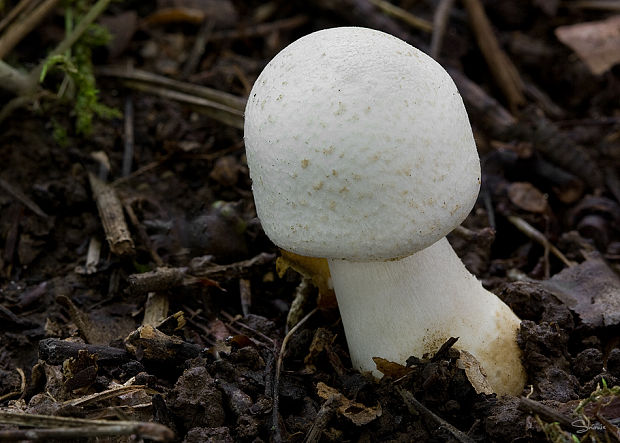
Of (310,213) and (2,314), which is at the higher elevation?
(310,213)

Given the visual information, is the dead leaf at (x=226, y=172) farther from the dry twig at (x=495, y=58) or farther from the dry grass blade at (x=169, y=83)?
the dry twig at (x=495, y=58)

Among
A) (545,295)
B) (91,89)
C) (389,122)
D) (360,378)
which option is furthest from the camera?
(91,89)

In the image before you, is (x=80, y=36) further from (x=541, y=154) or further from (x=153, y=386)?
(x=541, y=154)

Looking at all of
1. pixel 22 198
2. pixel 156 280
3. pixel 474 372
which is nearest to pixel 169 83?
pixel 22 198

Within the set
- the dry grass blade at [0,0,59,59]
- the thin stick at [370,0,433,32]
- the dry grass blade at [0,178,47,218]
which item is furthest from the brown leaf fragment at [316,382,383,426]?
the thin stick at [370,0,433,32]

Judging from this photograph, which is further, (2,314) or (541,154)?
(541,154)

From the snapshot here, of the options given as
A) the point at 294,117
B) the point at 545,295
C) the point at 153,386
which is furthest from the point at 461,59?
the point at 153,386

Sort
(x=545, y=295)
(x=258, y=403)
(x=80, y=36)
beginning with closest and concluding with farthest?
1. (x=258, y=403)
2. (x=545, y=295)
3. (x=80, y=36)
